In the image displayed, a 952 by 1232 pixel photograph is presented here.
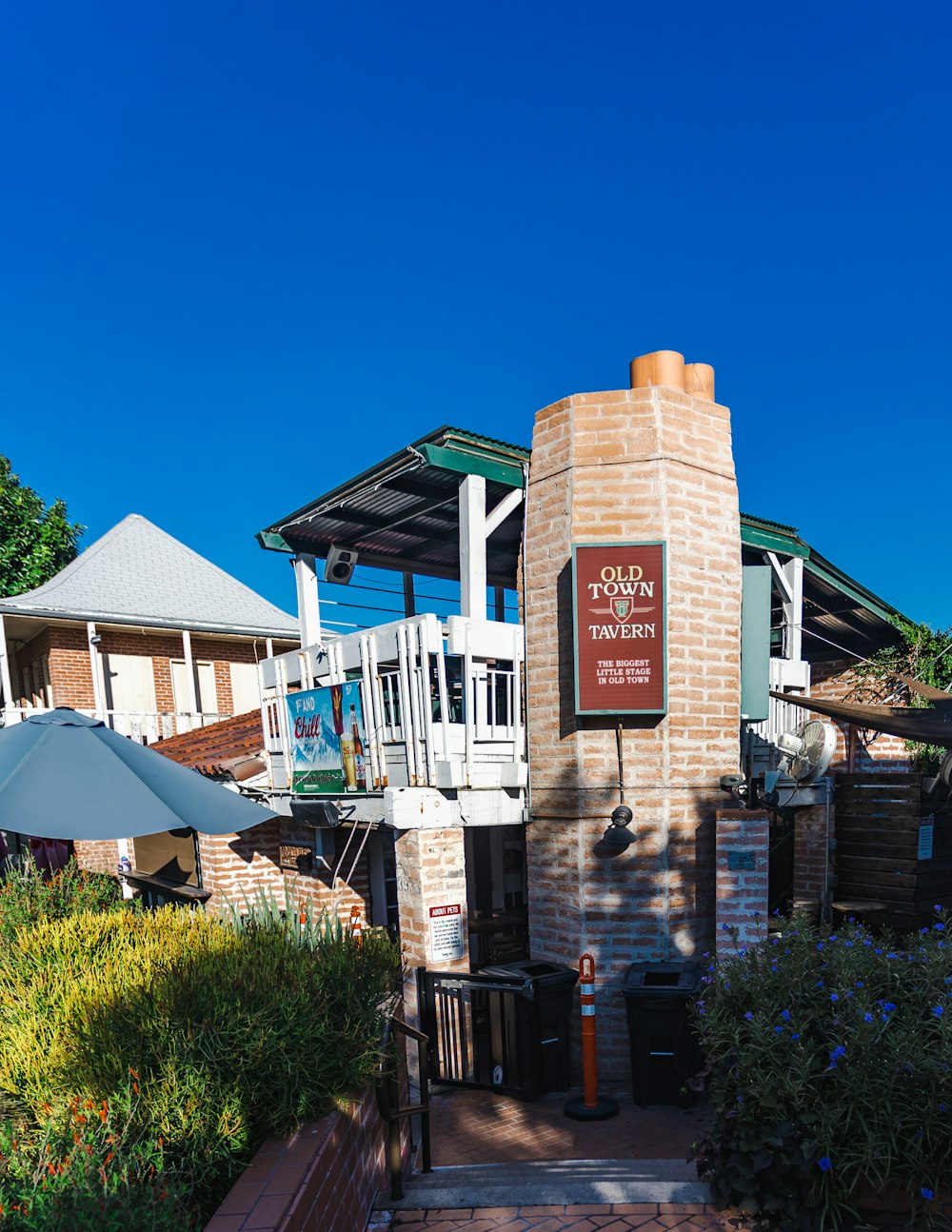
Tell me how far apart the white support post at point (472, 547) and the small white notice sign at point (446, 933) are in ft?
8.73

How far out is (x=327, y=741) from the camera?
8.83 metres

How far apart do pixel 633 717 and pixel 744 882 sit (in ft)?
5.46

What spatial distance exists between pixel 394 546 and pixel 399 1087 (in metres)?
7.12

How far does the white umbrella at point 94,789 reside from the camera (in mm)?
4242

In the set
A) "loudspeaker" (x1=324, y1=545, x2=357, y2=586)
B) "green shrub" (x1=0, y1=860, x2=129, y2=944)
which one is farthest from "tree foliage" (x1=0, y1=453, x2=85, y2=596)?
"loudspeaker" (x1=324, y1=545, x2=357, y2=586)

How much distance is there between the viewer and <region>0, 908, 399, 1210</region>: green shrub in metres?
3.25

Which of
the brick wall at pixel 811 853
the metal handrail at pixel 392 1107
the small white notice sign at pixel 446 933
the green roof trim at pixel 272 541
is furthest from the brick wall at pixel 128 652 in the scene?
the metal handrail at pixel 392 1107

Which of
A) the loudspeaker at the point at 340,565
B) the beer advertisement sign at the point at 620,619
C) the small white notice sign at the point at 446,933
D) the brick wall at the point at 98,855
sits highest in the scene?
the loudspeaker at the point at 340,565

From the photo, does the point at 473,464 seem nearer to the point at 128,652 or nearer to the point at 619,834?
the point at 619,834

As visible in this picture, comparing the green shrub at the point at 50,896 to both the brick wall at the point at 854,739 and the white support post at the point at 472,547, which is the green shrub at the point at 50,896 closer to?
the white support post at the point at 472,547

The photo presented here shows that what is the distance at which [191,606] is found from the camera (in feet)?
58.4

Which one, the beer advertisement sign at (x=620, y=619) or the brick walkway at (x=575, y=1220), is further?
the beer advertisement sign at (x=620, y=619)

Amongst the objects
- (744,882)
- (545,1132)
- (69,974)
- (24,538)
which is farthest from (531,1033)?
(24,538)

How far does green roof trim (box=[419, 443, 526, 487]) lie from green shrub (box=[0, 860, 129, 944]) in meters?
4.60
